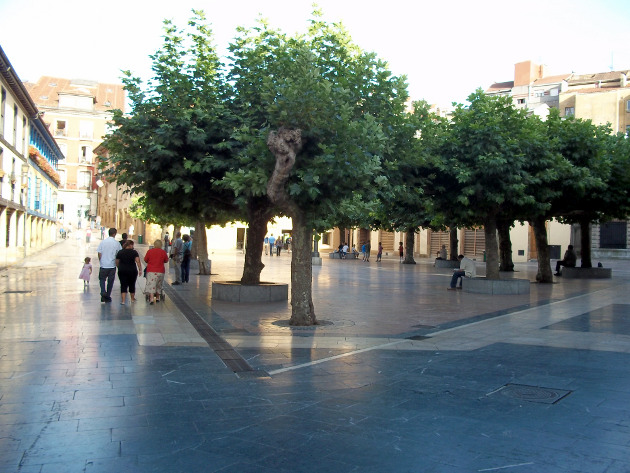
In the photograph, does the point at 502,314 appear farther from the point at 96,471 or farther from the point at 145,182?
the point at 96,471

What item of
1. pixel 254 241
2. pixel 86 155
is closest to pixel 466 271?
pixel 254 241

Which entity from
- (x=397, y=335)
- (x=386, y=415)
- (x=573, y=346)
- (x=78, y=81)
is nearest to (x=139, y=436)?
(x=386, y=415)

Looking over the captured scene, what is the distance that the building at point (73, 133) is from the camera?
233 ft

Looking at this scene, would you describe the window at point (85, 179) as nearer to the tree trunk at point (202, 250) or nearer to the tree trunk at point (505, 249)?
the tree trunk at point (202, 250)

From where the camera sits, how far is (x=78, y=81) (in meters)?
79.8

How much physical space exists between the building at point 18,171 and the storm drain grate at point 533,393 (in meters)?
21.8

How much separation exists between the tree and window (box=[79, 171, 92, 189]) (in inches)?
2561

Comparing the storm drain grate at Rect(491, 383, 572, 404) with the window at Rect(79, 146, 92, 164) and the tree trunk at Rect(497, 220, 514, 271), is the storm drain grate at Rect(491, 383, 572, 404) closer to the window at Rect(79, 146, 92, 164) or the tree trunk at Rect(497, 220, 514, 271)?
the tree trunk at Rect(497, 220, 514, 271)

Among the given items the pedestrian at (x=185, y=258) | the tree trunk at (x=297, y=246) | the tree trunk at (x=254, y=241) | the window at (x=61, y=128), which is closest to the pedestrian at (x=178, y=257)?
the pedestrian at (x=185, y=258)

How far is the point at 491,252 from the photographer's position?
17484mm

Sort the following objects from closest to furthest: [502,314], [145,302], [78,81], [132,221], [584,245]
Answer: [502,314] < [145,302] < [584,245] < [132,221] < [78,81]

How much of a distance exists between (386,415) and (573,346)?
15.3 feet

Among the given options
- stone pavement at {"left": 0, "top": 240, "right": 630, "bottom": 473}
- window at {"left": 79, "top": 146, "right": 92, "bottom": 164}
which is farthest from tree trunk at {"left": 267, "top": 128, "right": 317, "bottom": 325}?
window at {"left": 79, "top": 146, "right": 92, "bottom": 164}

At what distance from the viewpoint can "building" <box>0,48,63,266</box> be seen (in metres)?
25.8
